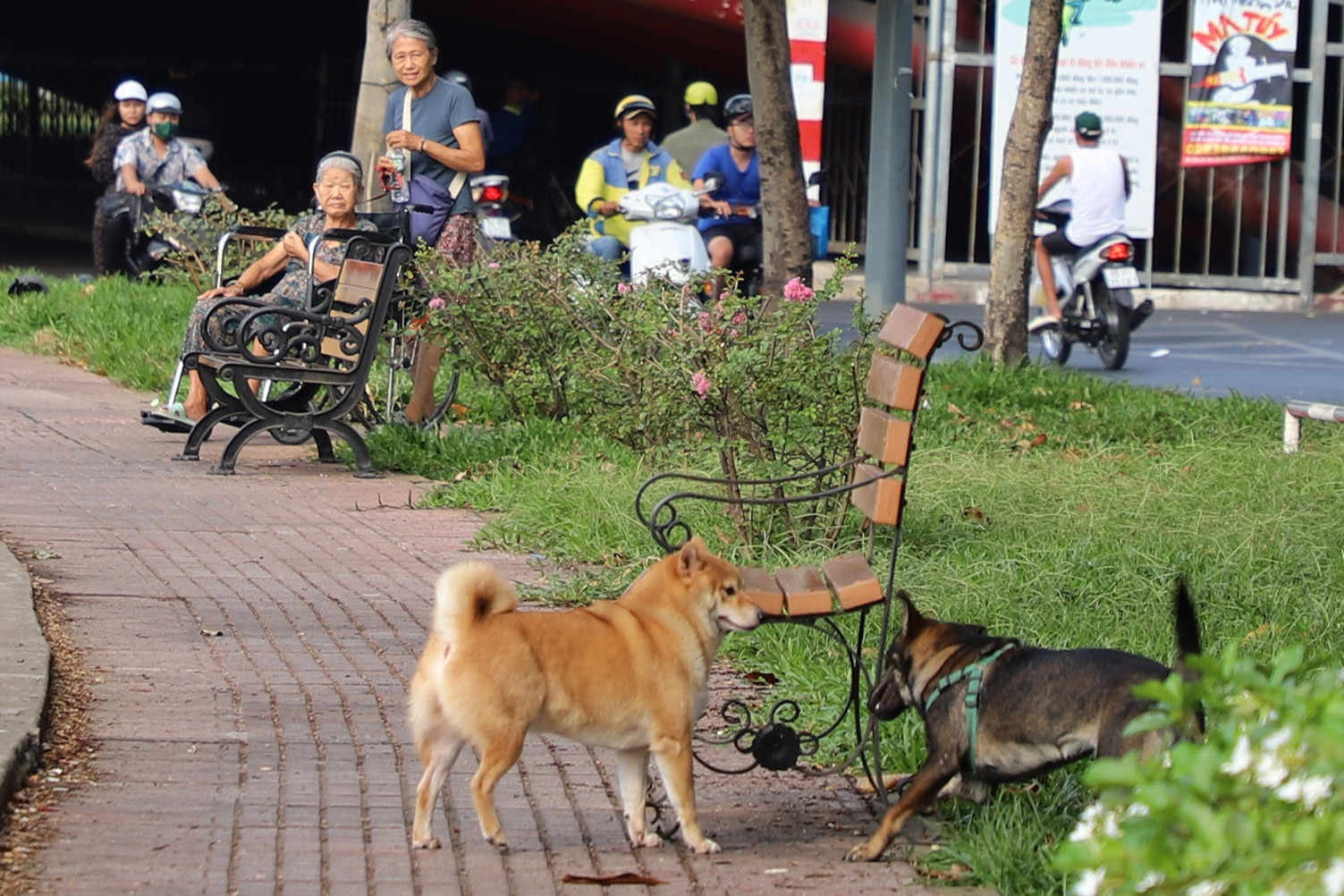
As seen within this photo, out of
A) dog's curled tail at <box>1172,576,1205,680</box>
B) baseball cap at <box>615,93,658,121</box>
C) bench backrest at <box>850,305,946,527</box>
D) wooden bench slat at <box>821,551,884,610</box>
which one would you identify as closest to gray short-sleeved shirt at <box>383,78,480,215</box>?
baseball cap at <box>615,93,658,121</box>

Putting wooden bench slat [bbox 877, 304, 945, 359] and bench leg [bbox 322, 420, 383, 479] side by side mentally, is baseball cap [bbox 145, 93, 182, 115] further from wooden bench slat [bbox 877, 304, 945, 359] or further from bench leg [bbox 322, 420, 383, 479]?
wooden bench slat [bbox 877, 304, 945, 359]

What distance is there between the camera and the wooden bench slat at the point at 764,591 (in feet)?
14.3

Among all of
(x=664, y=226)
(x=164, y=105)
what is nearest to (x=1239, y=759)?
(x=664, y=226)

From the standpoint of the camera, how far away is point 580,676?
4039 mm

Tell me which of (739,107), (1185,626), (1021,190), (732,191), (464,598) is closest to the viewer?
(1185,626)

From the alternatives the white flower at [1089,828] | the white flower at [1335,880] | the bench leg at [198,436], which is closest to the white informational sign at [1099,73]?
the bench leg at [198,436]

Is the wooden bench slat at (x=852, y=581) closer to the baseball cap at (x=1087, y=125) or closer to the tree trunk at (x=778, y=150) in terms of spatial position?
the tree trunk at (x=778, y=150)

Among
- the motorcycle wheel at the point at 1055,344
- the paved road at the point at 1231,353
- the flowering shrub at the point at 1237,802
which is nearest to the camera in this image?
the flowering shrub at the point at 1237,802

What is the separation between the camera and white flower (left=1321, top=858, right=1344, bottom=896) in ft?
6.28

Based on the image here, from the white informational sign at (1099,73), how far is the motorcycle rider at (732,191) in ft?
15.5

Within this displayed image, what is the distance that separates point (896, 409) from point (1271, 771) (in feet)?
9.02

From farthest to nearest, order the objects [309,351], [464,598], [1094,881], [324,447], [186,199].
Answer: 1. [186,199]
2. [324,447]
3. [309,351]
4. [464,598]
5. [1094,881]

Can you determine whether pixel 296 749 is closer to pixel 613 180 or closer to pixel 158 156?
pixel 613 180

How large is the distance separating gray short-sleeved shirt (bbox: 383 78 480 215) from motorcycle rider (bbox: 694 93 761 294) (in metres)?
3.35
